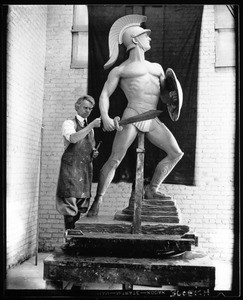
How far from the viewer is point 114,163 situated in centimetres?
291

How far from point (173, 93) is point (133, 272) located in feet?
4.82

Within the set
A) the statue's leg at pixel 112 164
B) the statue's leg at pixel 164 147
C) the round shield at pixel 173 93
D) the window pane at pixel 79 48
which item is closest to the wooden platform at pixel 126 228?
the statue's leg at pixel 112 164

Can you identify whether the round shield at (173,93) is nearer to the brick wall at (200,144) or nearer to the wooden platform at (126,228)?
the wooden platform at (126,228)

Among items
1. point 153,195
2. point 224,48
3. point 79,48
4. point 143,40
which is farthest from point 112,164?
point 224,48

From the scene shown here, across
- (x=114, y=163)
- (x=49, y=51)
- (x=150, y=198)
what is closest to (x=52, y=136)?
(x=49, y=51)

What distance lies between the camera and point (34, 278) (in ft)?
10.4

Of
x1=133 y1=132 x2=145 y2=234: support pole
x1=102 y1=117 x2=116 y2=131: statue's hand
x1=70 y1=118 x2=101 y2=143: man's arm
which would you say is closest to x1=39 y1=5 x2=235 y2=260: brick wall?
x1=70 y1=118 x2=101 y2=143: man's arm

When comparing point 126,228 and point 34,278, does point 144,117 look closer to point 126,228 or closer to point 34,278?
point 126,228

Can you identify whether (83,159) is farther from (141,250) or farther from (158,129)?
(141,250)

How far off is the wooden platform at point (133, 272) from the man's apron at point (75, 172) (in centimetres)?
65

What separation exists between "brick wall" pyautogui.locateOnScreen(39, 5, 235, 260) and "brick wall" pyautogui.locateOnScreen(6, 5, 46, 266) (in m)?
0.14

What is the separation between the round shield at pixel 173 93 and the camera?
276cm
